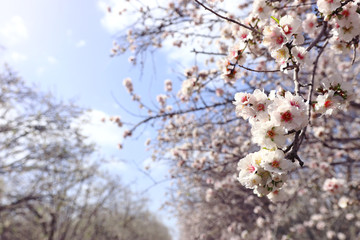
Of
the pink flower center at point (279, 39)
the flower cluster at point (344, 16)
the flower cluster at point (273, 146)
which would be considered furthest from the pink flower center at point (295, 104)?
the flower cluster at point (344, 16)

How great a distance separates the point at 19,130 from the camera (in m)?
7.49

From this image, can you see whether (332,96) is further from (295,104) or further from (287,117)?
(287,117)

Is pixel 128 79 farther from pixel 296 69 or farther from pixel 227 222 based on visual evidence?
pixel 227 222

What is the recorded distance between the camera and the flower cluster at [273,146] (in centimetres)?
112

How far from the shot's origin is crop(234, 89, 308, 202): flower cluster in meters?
1.12

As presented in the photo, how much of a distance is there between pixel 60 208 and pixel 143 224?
2184 centimetres

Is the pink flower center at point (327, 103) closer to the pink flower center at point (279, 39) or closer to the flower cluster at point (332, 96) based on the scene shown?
the flower cluster at point (332, 96)

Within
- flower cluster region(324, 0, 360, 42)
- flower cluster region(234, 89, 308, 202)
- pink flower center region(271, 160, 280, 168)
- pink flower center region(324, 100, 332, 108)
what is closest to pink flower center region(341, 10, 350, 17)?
flower cluster region(324, 0, 360, 42)

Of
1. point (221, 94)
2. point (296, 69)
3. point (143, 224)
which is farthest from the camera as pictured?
point (143, 224)

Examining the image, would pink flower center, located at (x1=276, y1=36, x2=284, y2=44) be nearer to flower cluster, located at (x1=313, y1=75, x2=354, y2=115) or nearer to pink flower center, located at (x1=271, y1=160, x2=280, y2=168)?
flower cluster, located at (x1=313, y1=75, x2=354, y2=115)

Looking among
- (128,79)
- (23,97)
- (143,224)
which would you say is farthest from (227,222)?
(143,224)

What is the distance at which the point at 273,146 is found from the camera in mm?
1186

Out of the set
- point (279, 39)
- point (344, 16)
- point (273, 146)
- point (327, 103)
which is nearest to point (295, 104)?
point (273, 146)

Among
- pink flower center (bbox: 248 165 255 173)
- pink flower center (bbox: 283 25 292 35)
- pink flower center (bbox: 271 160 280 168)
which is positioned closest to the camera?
pink flower center (bbox: 271 160 280 168)
